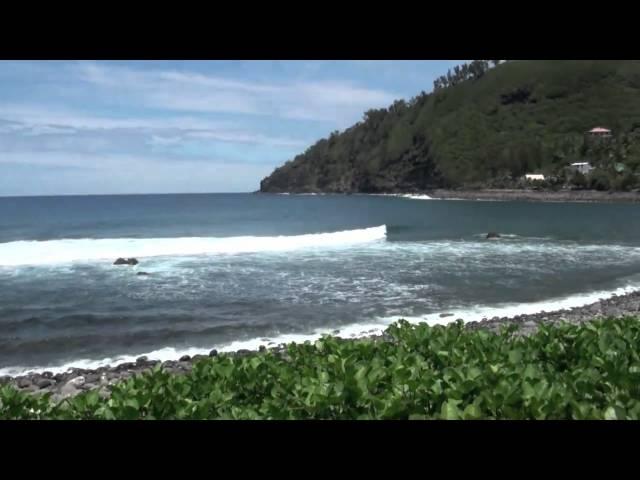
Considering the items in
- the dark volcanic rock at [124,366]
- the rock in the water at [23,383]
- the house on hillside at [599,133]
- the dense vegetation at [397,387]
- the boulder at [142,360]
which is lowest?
the boulder at [142,360]

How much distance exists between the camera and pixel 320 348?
5.44m

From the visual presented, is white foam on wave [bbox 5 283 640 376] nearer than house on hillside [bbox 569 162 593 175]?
Yes

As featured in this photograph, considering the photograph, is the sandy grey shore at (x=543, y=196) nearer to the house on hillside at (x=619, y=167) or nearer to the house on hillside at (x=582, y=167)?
the house on hillside at (x=619, y=167)

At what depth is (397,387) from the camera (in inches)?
149

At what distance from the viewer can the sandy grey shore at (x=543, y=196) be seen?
10012 cm

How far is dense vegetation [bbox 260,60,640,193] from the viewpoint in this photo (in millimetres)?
143000

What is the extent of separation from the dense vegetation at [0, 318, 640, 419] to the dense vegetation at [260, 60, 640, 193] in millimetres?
127204

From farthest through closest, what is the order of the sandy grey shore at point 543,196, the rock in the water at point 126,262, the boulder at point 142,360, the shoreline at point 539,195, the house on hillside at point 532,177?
the house on hillside at point 532,177 < the shoreline at point 539,195 < the sandy grey shore at point 543,196 < the rock in the water at point 126,262 < the boulder at point 142,360

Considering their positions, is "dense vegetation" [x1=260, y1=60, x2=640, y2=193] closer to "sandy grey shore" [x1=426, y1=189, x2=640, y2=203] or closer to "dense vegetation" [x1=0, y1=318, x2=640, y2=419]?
"sandy grey shore" [x1=426, y1=189, x2=640, y2=203]

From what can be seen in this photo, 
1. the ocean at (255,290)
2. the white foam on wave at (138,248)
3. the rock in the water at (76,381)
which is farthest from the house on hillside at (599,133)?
the rock in the water at (76,381)

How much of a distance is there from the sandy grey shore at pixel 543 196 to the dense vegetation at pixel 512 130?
21.2 feet

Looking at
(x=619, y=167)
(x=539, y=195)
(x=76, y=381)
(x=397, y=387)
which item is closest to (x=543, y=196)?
(x=539, y=195)

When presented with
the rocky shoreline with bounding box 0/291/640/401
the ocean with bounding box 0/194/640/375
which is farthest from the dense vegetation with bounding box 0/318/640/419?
the ocean with bounding box 0/194/640/375
